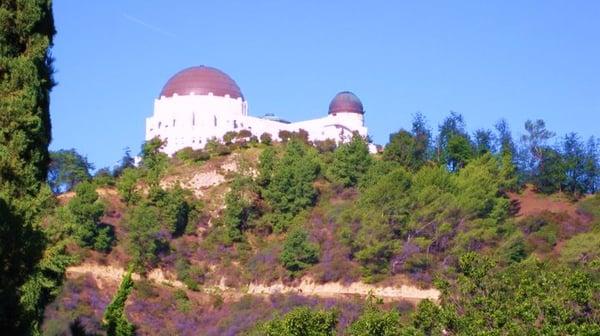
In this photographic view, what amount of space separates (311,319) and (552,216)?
31.7 metres

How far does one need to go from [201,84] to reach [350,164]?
52.4 ft

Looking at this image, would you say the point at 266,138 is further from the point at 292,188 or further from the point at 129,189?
the point at 129,189

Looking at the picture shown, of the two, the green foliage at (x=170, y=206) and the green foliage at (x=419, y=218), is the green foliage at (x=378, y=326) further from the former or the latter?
the green foliage at (x=170, y=206)

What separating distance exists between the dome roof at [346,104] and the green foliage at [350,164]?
1414 cm

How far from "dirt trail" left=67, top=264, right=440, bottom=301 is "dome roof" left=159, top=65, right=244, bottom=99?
68.6 feet

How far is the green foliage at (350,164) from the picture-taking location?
5600cm

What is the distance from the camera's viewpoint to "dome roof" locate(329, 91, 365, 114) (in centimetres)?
7131

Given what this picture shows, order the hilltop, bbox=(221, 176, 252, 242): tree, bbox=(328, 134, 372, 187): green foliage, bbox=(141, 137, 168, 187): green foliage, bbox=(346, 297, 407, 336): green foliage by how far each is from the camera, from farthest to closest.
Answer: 1. bbox=(141, 137, 168, 187): green foliage
2. bbox=(328, 134, 372, 187): green foliage
3. bbox=(221, 176, 252, 242): tree
4. the hilltop
5. bbox=(346, 297, 407, 336): green foliage

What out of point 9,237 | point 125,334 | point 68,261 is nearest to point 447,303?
point 125,334

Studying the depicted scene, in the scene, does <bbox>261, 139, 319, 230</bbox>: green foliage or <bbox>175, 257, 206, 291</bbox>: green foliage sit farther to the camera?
<bbox>261, 139, 319, 230</bbox>: green foliage

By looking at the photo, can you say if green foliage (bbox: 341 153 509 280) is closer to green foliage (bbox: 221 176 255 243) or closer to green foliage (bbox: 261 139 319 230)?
green foliage (bbox: 261 139 319 230)

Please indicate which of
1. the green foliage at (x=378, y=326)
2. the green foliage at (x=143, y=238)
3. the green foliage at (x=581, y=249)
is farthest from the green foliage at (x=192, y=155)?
the green foliage at (x=378, y=326)

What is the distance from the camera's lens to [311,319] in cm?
2311


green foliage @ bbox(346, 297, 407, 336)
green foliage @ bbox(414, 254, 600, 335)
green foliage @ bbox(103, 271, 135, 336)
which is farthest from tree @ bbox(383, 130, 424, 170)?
green foliage @ bbox(103, 271, 135, 336)
